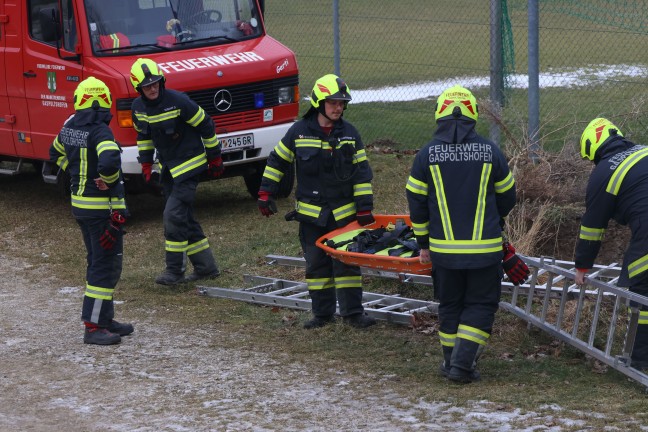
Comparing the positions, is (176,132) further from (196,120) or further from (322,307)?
(322,307)

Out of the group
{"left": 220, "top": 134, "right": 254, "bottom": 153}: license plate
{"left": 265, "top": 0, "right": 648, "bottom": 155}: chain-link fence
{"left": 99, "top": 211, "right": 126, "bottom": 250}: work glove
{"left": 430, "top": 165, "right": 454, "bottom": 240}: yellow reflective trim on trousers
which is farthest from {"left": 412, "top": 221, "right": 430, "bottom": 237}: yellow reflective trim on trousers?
{"left": 220, "top": 134, "right": 254, "bottom": 153}: license plate

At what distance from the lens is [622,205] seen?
6.20m

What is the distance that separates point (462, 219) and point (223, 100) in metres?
4.85

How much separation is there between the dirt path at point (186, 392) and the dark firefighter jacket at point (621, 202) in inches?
43.6

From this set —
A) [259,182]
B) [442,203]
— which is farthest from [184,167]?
[442,203]

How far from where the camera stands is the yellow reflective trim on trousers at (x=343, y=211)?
7.39 metres

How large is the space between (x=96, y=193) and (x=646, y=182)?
350 cm

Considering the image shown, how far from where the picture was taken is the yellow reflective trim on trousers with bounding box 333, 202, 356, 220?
7.39 m

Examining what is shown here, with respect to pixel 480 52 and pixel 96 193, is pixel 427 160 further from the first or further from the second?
pixel 480 52

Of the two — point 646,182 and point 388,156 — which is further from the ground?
point 646,182

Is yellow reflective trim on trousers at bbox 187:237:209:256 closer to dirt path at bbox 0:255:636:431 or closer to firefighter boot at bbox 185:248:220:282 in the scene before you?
firefighter boot at bbox 185:248:220:282

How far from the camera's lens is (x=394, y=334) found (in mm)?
7316

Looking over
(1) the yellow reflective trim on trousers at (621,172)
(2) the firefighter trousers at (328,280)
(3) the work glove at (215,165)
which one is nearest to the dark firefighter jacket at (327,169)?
(2) the firefighter trousers at (328,280)

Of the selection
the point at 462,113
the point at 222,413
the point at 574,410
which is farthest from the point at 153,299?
the point at 574,410
